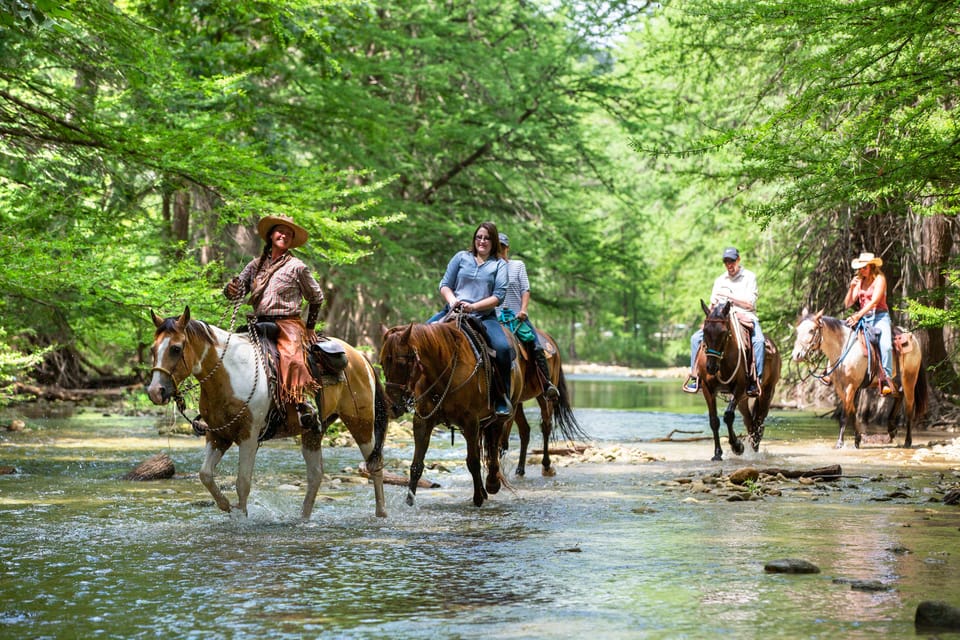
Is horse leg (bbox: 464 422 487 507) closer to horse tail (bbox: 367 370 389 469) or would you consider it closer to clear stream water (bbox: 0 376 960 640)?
clear stream water (bbox: 0 376 960 640)

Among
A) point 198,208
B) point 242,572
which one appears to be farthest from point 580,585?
point 198,208

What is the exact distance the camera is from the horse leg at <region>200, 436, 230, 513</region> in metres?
8.88

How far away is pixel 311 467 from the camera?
9.66 meters

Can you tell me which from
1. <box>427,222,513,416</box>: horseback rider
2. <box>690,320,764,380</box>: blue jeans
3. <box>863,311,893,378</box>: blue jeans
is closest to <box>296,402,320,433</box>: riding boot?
<box>427,222,513,416</box>: horseback rider

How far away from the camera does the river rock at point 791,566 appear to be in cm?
690

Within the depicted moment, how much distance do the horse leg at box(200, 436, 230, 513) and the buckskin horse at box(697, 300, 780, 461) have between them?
A: 800 centimetres

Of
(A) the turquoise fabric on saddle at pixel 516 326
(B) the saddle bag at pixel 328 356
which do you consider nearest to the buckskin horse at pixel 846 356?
(A) the turquoise fabric on saddle at pixel 516 326

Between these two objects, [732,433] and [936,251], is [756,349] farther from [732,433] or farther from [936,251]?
[936,251]

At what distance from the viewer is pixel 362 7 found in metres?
22.1

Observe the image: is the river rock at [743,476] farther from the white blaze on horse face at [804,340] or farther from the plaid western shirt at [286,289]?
the white blaze on horse face at [804,340]

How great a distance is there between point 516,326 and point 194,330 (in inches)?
187

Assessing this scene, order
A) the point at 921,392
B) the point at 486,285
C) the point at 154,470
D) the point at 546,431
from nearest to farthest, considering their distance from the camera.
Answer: the point at 486,285 → the point at 154,470 → the point at 546,431 → the point at 921,392

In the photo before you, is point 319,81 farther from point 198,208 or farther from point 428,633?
point 428,633

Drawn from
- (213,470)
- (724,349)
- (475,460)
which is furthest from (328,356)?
(724,349)
